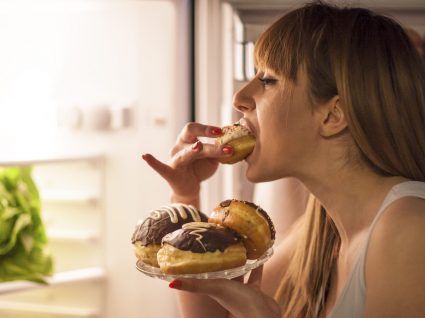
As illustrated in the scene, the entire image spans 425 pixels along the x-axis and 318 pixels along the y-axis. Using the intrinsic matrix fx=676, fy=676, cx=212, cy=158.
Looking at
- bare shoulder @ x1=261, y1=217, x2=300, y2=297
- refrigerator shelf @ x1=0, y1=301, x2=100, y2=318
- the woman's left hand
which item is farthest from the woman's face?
refrigerator shelf @ x1=0, y1=301, x2=100, y2=318

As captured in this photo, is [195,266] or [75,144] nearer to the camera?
[195,266]

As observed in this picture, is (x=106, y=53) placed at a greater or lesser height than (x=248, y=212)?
greater

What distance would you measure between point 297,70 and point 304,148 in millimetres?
132

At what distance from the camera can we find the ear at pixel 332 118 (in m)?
Answer: 1.12

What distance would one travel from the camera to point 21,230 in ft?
5.90

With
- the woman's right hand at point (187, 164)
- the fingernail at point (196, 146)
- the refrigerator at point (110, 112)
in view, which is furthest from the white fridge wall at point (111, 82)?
the fingernail at point (196, 146)

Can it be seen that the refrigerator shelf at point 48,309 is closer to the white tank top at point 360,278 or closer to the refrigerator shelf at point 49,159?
the refrigerator shelf at point 49,159

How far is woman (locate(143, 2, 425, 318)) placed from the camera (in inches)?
40.8

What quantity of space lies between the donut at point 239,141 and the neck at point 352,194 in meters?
0.11

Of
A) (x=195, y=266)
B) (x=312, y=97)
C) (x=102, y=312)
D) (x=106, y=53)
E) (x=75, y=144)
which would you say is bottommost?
(x=102, y=312)

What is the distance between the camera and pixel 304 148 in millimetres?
1151

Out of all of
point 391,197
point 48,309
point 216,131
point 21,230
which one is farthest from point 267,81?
point 48,309

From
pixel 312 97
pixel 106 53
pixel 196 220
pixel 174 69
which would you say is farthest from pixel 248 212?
pixel 106 53

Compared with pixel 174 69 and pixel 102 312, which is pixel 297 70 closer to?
pixel 174 69
